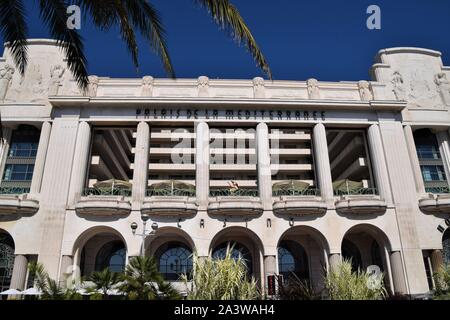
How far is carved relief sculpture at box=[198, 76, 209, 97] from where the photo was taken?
95.4 feet

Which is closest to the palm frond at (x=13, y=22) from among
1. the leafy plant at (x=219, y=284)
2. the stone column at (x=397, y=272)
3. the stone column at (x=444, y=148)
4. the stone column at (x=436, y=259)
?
the leafy plant at (x=219, y=284)

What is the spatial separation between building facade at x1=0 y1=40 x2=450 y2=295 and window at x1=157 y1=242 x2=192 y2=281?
9 cm

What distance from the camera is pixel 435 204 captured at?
26.2m

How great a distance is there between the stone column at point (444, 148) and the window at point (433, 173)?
0.41 m

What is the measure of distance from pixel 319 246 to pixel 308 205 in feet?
14.7

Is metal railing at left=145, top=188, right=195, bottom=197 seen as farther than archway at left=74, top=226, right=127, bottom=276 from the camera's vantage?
No

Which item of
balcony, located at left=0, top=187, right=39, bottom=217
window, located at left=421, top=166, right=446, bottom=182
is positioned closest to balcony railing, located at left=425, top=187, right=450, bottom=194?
window, located at left=421, top=166, right=446, bottom=182

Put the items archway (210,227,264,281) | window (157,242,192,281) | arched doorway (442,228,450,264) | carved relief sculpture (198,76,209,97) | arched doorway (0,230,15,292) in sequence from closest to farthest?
arched doorway (0,230,15,292) < archway (210,227,264,281) < arched doorway (442,228,450,264) < window (157,242,192,281) < carved relief sculpture (198,76,209,97)

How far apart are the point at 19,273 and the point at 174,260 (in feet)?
38.5

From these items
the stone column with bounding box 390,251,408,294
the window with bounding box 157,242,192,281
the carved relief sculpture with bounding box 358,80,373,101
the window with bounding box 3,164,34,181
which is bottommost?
the stone column with bounding box 390,251,408,294

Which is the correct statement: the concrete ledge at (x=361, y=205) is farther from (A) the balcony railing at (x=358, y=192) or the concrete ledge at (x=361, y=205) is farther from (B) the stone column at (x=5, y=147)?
(B) the stone column at (x=5, y=147)

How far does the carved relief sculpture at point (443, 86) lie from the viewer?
101 ft

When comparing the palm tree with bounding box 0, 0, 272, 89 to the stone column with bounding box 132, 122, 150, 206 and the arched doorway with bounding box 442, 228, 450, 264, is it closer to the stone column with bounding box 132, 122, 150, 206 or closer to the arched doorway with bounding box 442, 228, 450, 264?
the stone column with bounding box 132, 122, 150, 206

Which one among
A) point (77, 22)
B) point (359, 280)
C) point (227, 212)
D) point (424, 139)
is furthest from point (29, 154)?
point (424, 139)
